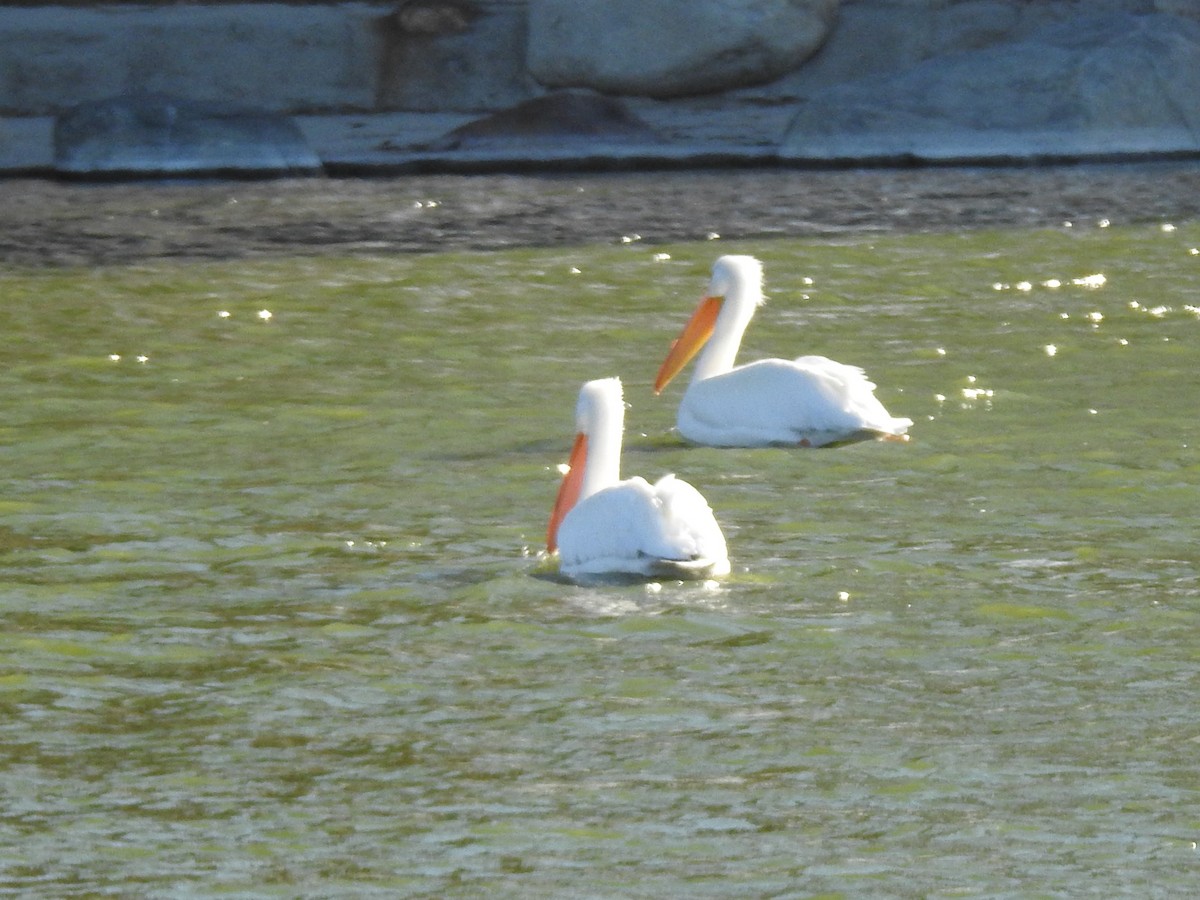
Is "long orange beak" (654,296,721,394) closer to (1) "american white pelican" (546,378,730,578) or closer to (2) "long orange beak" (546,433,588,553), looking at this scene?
(2) "long orange beak" (546,433,588,553)

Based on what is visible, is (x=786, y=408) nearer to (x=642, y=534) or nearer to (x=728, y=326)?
(x=728, y=326)

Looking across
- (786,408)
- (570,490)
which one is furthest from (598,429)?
(786,408)

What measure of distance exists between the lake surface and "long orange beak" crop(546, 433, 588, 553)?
9 centimetres

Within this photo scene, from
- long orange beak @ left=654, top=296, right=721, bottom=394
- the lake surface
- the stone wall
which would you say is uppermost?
the stone wall

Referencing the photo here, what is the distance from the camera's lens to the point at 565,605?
5.26 m

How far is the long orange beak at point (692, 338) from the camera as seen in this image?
7609mm

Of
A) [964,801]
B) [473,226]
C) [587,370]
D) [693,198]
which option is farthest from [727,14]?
[964,801]

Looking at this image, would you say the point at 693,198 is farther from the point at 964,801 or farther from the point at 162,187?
the point at 964,801

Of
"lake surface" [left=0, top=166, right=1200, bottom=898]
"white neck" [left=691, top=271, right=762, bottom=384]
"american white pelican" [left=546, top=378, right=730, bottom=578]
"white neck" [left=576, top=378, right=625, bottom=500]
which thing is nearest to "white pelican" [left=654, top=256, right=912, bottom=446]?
"lake surface" [left=0, top=166, right=1200, bottom=898]

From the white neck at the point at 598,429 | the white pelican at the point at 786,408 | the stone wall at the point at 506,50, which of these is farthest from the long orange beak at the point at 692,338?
the stone wall at the point at 506,50

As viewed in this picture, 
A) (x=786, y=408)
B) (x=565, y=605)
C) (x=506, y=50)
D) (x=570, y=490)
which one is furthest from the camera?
(x=506, y=50)

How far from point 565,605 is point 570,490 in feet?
1.74

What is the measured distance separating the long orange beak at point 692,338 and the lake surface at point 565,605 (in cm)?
19

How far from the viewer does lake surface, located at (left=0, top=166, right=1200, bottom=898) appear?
12.8 ft
